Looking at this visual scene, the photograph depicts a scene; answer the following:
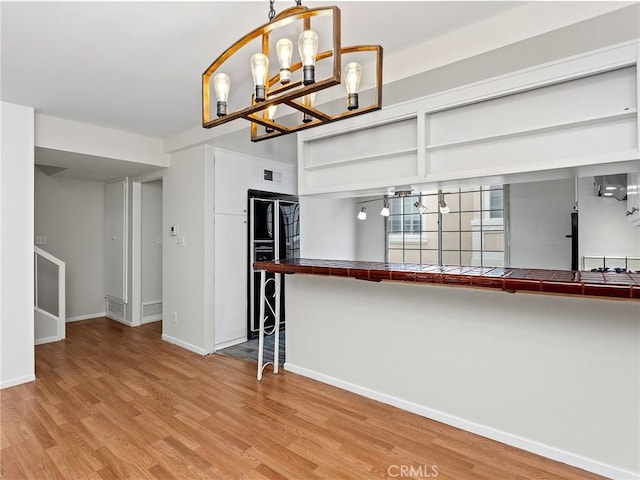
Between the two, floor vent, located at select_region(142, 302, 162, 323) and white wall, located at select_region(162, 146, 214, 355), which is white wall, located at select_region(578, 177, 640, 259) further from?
floor vent, located at select_region(142, 302, 162, 323)

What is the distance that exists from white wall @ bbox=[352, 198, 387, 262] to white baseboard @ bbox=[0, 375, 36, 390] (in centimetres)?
438

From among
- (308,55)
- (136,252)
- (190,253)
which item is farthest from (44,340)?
(308,55)

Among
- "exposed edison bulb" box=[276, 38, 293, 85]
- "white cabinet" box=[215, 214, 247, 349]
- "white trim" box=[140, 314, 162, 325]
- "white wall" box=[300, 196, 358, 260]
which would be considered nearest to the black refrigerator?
"white cabinet" box=[215, 214, 247, 349]

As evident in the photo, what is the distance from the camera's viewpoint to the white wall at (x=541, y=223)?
170 inches

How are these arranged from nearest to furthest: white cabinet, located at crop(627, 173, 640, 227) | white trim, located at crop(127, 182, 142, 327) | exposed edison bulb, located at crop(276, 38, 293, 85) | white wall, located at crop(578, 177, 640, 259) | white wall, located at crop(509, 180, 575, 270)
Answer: exposed edison bulb, located at crop(276, 38, 293, 85) → white cabinet, located at crop(627, 173, 640, 227) → white wall, located at crop(578, 177, 640, 259) → white wall, located at crop(509, 180, 575, 270) → white trim, located at crop(127, 182, 142, 327)

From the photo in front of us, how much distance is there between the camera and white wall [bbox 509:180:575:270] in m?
4.32

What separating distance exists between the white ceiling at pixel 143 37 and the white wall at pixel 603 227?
97.5 inches

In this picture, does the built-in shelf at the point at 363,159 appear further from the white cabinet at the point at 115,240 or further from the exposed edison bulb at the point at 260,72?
the white cabinet at the point at 115,240

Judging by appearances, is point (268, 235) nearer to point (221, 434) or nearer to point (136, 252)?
point (136, 252)

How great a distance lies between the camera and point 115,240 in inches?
218

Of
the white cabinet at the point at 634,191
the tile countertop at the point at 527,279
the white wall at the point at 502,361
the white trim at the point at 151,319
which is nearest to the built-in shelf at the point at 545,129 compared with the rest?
the white cabinet at the point at 634,191

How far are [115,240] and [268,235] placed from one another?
8.64 feet

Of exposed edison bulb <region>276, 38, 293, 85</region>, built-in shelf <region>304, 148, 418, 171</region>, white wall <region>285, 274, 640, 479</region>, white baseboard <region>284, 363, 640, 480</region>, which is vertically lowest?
white baseboard <region>284, 363, 640, 480</region>

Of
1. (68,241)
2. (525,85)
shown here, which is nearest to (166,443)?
(525,85)
